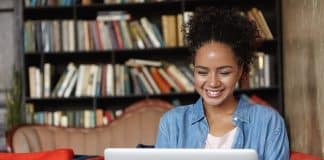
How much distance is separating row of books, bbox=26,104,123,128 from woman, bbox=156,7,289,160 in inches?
86.2

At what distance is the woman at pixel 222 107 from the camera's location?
168 centimetres

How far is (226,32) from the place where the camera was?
5.85 feet

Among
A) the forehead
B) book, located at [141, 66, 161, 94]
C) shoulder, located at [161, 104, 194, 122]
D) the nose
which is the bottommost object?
book, located at [141, 66, 161, 94]

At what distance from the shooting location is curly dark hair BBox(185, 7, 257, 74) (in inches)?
69.4

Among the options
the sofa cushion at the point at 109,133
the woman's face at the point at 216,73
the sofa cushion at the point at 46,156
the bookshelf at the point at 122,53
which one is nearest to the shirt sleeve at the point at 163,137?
the woman's face at the point at 216,73

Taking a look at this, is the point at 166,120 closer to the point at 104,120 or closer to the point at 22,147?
the point at 22,147

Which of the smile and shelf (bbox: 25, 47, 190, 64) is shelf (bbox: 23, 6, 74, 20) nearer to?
shelf (bbox: 25, 47, 190, 64)

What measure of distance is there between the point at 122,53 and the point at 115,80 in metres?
0.23

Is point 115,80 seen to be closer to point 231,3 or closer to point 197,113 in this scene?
point 231,3

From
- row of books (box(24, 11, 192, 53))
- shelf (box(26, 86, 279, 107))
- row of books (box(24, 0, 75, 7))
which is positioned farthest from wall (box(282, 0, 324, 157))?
row of books (box(24, 0, 75, 7))

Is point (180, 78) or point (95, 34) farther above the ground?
point (95, 34)

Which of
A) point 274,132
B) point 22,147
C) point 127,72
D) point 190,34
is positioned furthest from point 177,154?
point 127,72

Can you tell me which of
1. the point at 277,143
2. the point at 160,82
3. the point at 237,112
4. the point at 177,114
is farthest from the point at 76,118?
the point at 277,143

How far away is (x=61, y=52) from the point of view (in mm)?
3869
